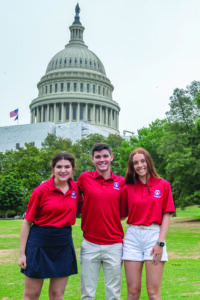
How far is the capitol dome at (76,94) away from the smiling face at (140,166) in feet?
292

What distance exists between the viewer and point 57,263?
491 cm

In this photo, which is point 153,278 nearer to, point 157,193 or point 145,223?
point 145,223

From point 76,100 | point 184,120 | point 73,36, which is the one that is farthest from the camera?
point 73,36

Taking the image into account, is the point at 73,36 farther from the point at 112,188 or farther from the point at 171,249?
the point at 112,188

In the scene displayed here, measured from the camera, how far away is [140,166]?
5184 mm

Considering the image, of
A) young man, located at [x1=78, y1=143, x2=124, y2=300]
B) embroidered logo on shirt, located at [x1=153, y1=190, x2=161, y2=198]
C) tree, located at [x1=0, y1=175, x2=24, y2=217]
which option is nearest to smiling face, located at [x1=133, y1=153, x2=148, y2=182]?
embroidered logo on shirt, located at [x1=153, y1=190, x2=161, y2=198]

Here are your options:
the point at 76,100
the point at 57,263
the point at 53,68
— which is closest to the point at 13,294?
the point at 57,263

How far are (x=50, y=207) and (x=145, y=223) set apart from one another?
1283mm

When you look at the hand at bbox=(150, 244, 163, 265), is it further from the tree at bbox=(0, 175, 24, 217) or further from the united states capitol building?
the united states capitol building

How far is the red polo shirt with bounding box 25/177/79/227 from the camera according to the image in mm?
4863

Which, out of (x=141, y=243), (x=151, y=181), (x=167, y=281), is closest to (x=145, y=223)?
(x=141, y=243)

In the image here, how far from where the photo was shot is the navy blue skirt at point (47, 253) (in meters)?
4.80

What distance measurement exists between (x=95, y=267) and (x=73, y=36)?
11697 cm

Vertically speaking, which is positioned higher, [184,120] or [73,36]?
[73,36]
